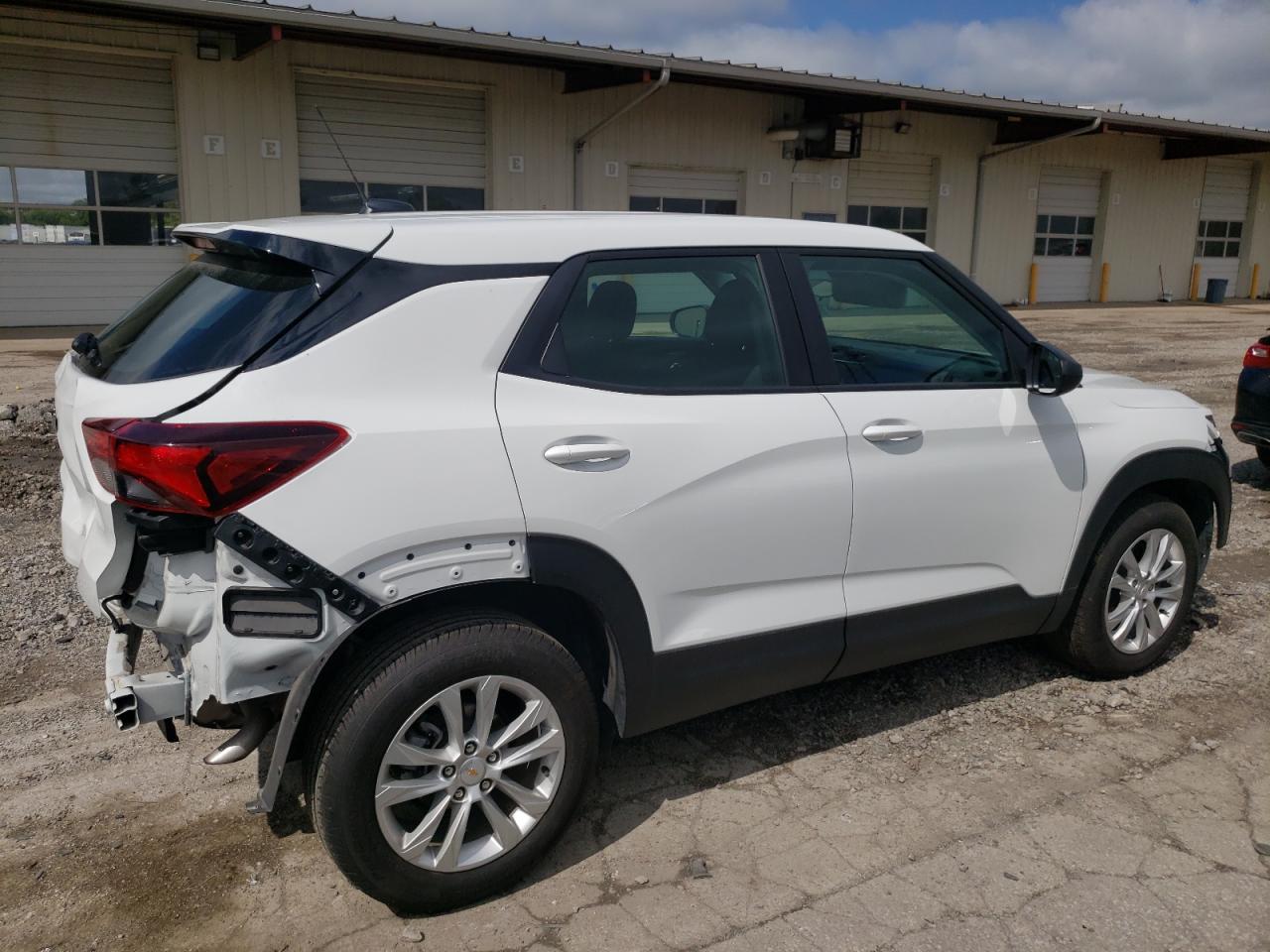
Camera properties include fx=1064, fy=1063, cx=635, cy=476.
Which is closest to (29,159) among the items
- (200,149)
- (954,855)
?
(200,149)

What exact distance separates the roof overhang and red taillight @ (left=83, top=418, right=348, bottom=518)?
12358 millimetres

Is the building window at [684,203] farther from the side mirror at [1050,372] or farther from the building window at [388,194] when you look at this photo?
the side mirror at [1050,372]

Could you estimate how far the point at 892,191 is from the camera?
75.7 feet

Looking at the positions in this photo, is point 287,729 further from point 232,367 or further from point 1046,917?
point 1046,917

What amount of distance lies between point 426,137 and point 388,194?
1.31 metres

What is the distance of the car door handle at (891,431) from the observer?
345cm

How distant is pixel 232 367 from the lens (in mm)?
2623

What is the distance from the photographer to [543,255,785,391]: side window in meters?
3.06

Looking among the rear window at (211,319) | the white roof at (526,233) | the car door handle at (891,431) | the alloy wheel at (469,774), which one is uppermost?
the white roof at (526,233)

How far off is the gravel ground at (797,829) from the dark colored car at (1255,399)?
334 centimetres

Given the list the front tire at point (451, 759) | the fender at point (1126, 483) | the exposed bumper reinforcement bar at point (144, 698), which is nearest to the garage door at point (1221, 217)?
the fender at point (1126, 483)

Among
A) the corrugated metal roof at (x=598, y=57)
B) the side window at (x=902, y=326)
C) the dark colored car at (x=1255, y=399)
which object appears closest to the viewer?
the side window at (x=902, y=326)

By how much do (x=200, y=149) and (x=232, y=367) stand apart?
1440 centimetres

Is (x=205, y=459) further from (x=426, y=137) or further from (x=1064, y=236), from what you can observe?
(x=1064, y=236)
